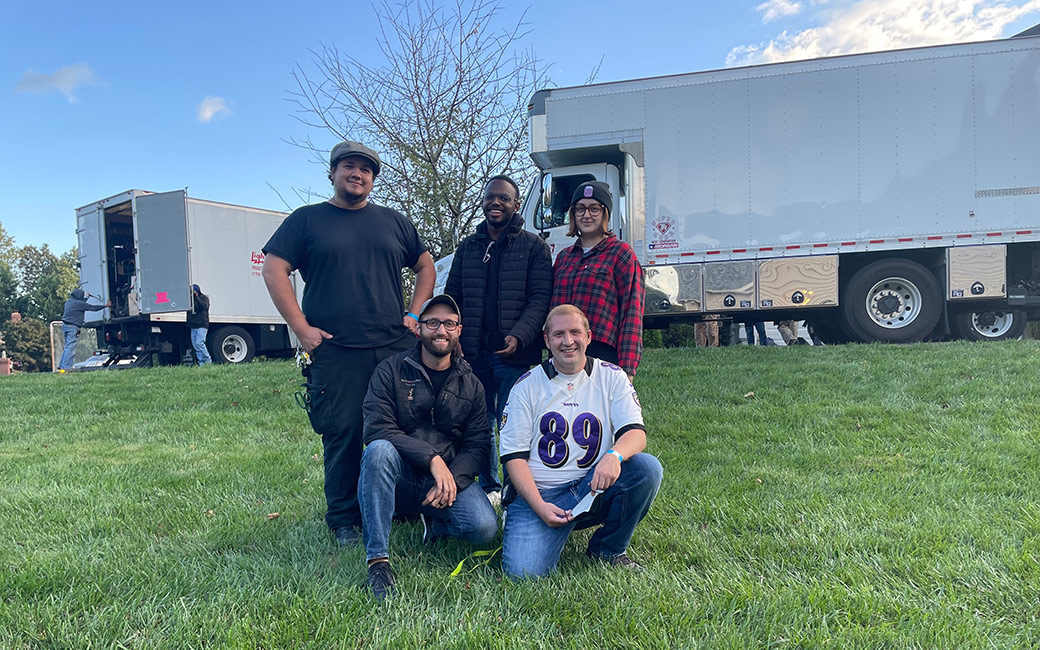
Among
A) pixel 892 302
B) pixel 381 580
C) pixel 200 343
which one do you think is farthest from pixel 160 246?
pixel 892 302

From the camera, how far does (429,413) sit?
298 cm

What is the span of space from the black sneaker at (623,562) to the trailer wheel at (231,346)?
1323 centimetres

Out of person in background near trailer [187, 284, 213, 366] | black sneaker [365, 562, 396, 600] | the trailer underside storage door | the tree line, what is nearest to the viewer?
black sneaker [365, 562, 396, 600]

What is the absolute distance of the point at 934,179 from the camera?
8.73 meters

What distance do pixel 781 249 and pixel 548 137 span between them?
374cm

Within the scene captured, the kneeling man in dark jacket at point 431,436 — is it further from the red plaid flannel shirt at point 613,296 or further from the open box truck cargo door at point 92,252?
the open box truck cargo door at point 92,252

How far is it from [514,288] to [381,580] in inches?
62.0

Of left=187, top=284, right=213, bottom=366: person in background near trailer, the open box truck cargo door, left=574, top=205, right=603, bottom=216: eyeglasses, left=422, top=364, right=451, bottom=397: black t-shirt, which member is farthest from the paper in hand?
the open box truck cargo door

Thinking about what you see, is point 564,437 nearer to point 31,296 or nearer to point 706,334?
point 706,334

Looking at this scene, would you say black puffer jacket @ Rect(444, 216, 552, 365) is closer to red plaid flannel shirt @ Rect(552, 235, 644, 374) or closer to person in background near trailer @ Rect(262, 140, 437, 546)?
red plaid flannel shirt @ Rect(552, 235, 644, 374)

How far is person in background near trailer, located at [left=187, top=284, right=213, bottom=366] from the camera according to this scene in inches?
503

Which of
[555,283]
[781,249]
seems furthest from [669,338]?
[555,283]

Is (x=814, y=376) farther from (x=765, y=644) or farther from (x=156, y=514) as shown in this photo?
(x=156, y=514)

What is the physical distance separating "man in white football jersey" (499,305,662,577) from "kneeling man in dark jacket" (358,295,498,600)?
23 centimetres
